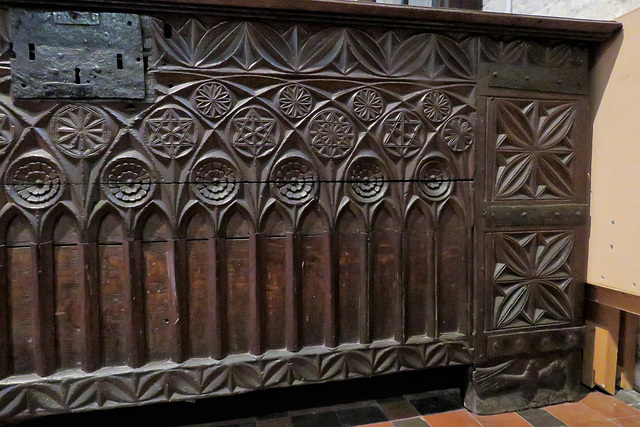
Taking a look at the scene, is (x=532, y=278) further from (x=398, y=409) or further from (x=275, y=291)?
(x=275, y=291)

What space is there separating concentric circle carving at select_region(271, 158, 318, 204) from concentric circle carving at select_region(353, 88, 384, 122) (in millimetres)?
343

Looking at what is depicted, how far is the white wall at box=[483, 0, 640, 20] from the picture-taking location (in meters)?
1.97

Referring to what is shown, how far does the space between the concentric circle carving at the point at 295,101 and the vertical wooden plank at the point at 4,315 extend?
4.24 feet

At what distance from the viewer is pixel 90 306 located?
1611 mm

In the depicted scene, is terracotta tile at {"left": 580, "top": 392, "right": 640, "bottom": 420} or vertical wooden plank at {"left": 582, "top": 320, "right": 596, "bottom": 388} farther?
vertical wooden plank at {"left": 582, "top": 320, "right": 596, "bottom": 388}

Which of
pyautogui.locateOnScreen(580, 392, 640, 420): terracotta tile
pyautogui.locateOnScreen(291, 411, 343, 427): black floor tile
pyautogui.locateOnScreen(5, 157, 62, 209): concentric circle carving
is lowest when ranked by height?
pyautogui.locateOnScreen(291, 411, 343, 427): black floor tile

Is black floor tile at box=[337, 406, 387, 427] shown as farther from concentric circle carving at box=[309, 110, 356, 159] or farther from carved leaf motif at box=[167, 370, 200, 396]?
concentric circle carving at box=[309, 110, 356, 159]

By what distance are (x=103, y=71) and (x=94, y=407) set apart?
1.41m

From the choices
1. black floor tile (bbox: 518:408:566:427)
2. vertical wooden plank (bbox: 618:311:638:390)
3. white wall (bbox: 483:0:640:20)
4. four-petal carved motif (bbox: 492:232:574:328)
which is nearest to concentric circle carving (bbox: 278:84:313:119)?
four-petal carved motif (bbox: 492:232:574:328)

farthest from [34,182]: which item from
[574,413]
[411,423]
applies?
[574,413]

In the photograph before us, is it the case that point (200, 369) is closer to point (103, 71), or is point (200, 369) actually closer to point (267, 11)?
point (103, 71)

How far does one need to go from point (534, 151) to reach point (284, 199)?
1266 mm

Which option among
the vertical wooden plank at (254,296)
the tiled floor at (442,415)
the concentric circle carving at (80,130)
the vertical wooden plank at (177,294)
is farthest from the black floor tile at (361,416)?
the concentric circle carving at (80,130)

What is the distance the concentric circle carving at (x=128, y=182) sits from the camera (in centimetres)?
159
